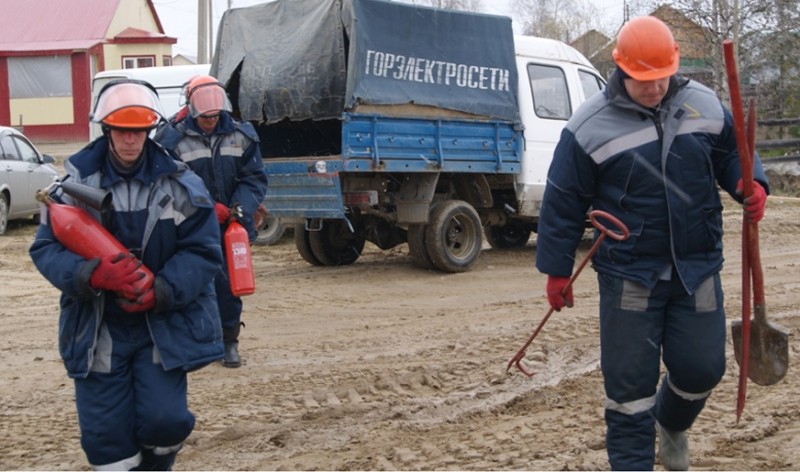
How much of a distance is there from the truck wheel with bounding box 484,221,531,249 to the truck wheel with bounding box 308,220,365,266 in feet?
7.81

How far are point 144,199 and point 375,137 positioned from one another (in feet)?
22.0

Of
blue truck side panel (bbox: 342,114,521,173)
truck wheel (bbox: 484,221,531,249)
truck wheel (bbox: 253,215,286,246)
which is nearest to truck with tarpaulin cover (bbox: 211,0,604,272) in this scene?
blue truck side panel (bbox: 342,114,521,173)

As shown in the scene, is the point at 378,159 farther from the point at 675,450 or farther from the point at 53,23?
the point at 53,23

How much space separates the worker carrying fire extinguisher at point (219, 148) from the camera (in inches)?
286

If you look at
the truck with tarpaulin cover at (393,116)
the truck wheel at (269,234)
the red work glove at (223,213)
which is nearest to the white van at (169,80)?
the truck wheel at (269,234)

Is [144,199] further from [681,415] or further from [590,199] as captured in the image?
[681,415]

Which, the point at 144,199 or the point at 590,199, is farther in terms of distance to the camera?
the point at 590,199

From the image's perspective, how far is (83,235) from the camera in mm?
4090

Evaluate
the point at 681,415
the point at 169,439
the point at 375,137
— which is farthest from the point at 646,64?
the point at 375,137

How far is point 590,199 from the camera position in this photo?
4.72 m

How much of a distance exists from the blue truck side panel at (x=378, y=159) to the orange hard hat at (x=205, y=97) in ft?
11.2

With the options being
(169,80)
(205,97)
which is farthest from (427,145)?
(169,80)

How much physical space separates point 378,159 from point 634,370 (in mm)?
6566

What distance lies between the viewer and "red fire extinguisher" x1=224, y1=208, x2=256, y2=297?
22.2 ft
